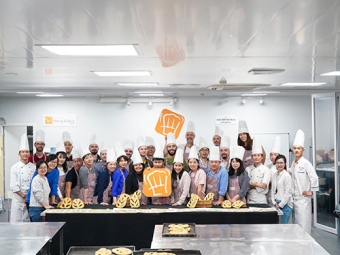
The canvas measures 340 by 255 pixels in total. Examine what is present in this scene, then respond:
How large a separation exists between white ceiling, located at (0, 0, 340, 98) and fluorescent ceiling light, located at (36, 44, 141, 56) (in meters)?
0.11

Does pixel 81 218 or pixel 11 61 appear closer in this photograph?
pixel 11 61

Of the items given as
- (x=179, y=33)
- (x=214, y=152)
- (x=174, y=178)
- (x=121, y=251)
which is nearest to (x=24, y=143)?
(x=174, y=178)

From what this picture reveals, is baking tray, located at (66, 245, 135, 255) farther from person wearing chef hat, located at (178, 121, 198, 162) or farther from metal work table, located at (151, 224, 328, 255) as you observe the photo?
person wearing chef hat, located at (178, 121, 198, 162)

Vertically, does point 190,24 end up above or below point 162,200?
above

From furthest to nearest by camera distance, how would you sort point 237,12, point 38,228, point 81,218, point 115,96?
point 115,96 → point 81,218 → point 38,228 → point 237,12

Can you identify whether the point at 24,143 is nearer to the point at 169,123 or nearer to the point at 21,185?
the point at 21,185

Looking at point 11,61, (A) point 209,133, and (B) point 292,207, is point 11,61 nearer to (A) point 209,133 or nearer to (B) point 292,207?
(B) point 292,207

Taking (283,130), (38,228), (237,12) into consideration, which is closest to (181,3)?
(237,12)

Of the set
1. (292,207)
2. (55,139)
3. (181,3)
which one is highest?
(181,3)

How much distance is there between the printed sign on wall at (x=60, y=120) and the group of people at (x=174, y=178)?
→ 3517 millimetres

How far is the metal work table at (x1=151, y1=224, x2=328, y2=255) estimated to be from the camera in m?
3.30

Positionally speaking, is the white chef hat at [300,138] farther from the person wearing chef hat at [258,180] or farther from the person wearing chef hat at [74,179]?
the person wearing chef hat at [74,179]

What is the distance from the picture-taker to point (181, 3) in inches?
85.3

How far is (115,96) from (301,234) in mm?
6371
